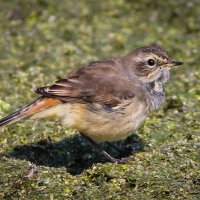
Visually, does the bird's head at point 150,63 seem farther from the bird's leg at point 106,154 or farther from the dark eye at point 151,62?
the bird's leg at point 106,154

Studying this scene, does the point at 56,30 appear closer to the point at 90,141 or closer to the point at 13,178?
the point at 90,141

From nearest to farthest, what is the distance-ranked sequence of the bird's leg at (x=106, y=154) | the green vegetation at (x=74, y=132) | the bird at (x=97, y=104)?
1. the green vegetation at (x=74, y=132)
2. the bird at (x=97, y=104)
3. the bird's leg at (x=106, y=154)

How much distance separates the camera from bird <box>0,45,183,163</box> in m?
7.12

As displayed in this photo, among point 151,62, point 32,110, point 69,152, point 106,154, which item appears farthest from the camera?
point 69,152

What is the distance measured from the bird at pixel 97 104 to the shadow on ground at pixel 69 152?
0.32 m

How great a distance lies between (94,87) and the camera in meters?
7.29

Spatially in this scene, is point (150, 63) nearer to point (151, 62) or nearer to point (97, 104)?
point (151, 62)

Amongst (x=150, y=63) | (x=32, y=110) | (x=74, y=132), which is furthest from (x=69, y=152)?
(x=150, y=63)

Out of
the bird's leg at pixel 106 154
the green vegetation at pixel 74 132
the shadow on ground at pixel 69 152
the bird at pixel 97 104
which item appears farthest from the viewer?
the shadow on ground at pixel 69 152

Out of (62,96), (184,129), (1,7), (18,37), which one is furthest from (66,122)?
(1,7)

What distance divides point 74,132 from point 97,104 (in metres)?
1.06

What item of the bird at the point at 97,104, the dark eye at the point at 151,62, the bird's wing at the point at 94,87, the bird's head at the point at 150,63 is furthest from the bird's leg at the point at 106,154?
the dark eye at the point at 151,62

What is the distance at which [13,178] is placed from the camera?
680cm

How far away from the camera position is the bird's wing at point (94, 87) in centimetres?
719
